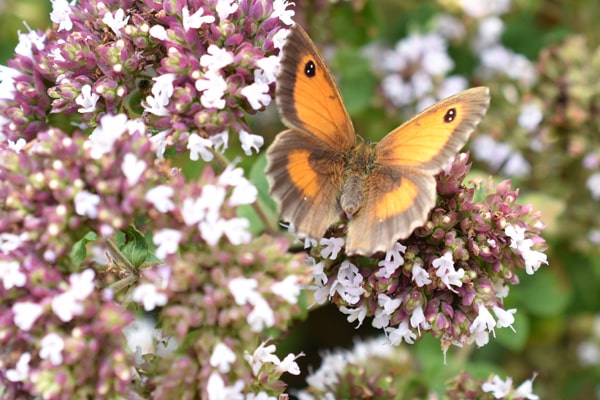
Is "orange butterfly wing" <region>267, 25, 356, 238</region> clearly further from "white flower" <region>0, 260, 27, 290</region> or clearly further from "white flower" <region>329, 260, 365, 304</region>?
"white flower" <region>0, 260, 27, 290</region>

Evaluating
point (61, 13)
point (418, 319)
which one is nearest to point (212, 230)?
point (418, 319)

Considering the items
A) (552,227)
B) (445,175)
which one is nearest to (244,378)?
(445,175)

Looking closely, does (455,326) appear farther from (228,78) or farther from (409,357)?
(409,357)

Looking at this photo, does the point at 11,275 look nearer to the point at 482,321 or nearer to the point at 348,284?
the point at 348,284

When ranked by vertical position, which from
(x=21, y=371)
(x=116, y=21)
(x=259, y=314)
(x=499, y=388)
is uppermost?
(x=116, y=21)

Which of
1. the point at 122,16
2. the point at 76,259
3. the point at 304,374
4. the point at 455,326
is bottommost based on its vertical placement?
the point at 304,374
